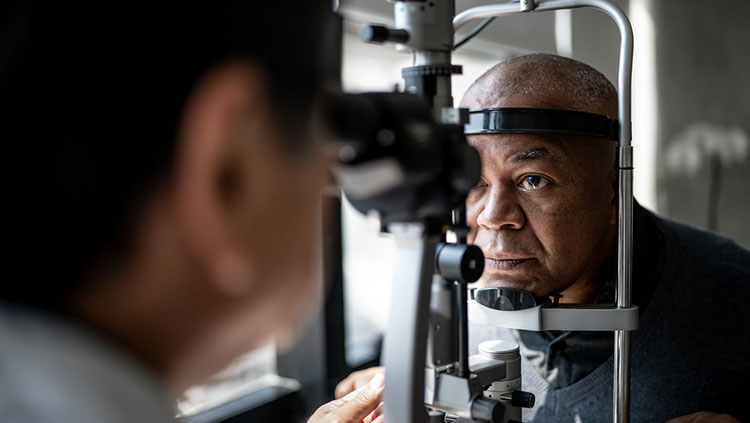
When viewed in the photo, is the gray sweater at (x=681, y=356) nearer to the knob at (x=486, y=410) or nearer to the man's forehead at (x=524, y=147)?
the man's forehead at (x=524, y=147)

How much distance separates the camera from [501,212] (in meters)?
1.13

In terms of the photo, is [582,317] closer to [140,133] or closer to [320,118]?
[320,118]

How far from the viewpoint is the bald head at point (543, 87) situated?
46.2 inches

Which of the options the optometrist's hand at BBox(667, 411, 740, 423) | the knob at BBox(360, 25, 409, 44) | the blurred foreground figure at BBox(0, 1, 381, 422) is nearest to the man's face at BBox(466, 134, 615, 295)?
the optometrist's hand at BBox(667, 411, 740, 423)

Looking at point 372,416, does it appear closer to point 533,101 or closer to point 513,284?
point 513,284

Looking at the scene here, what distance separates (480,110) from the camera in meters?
1.08

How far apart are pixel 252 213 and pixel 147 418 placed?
0.14 m

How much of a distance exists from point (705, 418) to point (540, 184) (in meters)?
0.49

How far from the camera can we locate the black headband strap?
1.07 m

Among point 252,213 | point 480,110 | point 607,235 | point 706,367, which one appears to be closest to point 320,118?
point 252,213

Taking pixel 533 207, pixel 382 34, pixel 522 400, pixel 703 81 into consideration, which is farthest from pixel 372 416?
pixel 703 81

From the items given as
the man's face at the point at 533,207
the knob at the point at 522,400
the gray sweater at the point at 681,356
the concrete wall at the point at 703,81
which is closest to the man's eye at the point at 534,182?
the man's face at the point at 533,207

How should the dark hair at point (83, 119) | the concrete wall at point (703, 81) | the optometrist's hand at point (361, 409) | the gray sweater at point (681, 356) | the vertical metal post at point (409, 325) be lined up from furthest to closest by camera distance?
the concrete wall at point (703, 81)
the gray sweater at point (681, 356)
the optometrist's hand at point (361, 409)
the vertical metal post at point (409, 325)
the dark hair at point (83, 119)

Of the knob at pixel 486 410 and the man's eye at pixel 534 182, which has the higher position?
the man's eye at pixel 534 182
